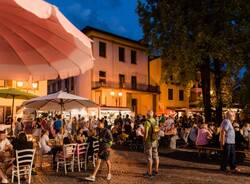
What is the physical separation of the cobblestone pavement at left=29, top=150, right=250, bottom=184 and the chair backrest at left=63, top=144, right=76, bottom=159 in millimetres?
632

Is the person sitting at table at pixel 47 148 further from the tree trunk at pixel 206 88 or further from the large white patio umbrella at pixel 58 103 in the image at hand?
the tree trunk at pixel 206 88

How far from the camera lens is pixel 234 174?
10.9 meters

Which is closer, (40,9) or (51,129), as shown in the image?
(40,9)

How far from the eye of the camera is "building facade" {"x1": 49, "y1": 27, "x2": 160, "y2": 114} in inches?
1435

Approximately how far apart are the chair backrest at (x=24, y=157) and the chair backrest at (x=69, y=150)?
1901mm

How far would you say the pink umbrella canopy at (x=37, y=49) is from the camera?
9.84ft

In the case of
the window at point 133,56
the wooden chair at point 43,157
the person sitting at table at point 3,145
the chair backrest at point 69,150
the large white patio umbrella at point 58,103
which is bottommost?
the wooden chair at point 43,157

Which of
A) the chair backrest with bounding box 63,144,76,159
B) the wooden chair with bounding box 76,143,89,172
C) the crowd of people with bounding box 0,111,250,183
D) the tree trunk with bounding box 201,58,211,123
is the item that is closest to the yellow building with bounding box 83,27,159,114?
the tree trunk with bounding box 201,58,211,123

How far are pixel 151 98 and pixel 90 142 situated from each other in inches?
1241

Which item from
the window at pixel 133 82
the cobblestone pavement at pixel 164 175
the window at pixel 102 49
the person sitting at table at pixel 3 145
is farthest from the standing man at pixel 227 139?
the window at pixel 133 82

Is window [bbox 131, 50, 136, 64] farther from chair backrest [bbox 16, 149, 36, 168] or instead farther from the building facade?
chair backrest [bbox 16, 149, 36, 168]

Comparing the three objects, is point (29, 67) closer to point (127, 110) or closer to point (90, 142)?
point (90, 142)

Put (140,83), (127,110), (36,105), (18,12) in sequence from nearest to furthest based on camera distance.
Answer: (18,12) → (36,105) → (127,110) → (140,83)

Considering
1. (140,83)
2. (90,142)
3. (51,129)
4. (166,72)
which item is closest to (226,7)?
(166,72)
